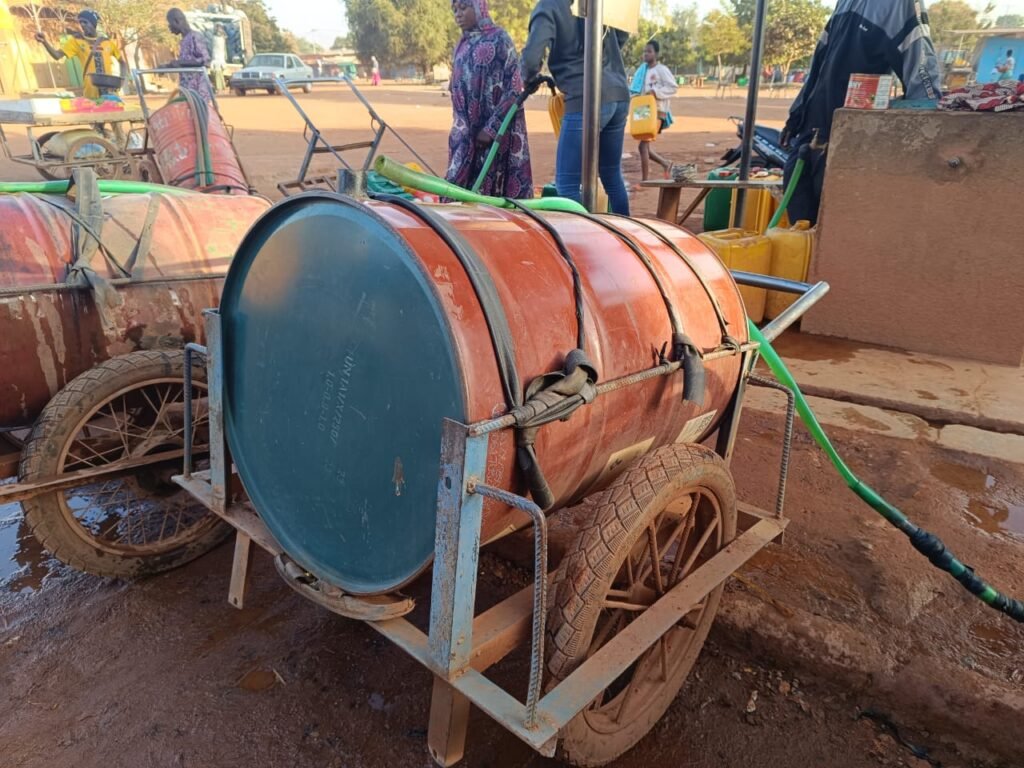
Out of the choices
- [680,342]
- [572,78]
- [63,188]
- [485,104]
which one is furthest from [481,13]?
[680,342]

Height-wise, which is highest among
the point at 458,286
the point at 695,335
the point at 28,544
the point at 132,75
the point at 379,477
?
the point at 132,75

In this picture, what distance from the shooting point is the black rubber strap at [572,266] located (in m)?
1.87

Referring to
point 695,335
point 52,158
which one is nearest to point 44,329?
point 695,335

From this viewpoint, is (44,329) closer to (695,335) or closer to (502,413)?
(502,413)

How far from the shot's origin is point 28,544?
3.14 m

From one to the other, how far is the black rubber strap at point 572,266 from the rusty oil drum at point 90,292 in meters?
1.67

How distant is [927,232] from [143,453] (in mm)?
4511

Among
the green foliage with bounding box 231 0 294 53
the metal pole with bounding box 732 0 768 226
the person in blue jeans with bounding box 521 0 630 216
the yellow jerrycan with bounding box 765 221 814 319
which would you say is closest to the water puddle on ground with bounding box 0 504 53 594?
the person in blue jeans with bounding box 521 0 630 216

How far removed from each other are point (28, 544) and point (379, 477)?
2.33 m

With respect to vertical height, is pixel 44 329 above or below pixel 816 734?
above

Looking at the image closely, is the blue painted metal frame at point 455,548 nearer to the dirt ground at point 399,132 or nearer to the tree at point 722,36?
the dirt ground at point 399,132

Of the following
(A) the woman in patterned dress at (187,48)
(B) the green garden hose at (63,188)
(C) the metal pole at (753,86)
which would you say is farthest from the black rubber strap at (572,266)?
(A) the woman in patterned dress at (187,48)

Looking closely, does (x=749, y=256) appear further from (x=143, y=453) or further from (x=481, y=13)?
(x=143, y=453)

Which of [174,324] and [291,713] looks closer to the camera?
[291,713]
